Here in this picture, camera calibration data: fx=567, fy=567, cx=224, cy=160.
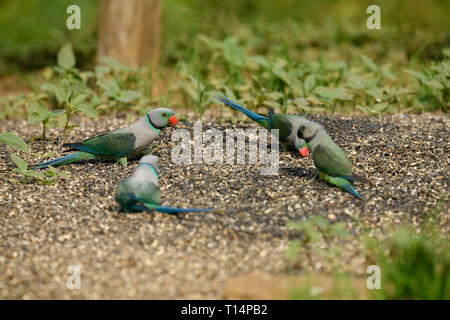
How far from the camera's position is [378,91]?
13.4 feet

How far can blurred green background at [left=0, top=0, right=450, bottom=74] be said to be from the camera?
657cm

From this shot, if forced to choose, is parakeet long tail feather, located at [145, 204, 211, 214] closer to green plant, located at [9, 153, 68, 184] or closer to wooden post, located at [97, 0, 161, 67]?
green plant, located at [9, 153, 68, 184]

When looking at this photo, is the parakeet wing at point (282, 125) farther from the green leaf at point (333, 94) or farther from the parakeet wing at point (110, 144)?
the green leaf at point (333, 94)

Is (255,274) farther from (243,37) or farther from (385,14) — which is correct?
(385,14)

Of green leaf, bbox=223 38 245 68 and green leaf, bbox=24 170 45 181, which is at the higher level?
green leaf, bbox=223 38 245 68

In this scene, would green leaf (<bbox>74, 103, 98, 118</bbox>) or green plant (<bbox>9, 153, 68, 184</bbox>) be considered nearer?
green plant (<bbox>9, 153, 68, 184</bbox>)

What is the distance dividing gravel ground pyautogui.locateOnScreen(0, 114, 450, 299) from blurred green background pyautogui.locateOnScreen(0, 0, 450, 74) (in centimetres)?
299

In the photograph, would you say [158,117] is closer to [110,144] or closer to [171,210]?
[110,144]

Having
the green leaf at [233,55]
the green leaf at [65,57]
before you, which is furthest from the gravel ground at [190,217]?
the green leaf at [233,55]

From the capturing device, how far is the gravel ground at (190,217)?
7.44 feet

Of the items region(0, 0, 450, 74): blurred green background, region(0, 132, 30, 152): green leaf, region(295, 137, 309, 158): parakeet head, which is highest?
region(0, 0, 450, 74): blurred green background

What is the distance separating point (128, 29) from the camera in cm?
541

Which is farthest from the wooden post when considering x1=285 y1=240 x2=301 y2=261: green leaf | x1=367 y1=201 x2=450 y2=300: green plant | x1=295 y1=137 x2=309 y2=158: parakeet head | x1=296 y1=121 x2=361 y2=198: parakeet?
x1=367 y1=201 x2=450 y2=300: green plant

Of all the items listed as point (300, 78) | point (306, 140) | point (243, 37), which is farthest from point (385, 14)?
point (306, 140)
